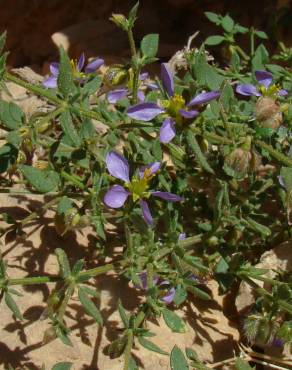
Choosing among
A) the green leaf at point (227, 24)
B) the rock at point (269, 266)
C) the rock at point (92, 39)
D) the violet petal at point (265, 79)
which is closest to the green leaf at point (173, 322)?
the rock at point (269, 266)

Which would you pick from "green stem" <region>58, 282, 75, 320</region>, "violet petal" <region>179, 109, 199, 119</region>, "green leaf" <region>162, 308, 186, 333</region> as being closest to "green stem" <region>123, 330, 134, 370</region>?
"green leaf" <region>162, 308, 186, 333</region>

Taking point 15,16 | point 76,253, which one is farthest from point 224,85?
point 15,16

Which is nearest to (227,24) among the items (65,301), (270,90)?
(270,90)

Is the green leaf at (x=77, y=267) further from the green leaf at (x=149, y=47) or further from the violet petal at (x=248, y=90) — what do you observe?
the violet petal at (x=248, y=90)

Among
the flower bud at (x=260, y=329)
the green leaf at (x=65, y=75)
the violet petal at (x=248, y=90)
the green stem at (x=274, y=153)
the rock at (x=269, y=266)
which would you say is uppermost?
the green leaf at (x=65, y=75)

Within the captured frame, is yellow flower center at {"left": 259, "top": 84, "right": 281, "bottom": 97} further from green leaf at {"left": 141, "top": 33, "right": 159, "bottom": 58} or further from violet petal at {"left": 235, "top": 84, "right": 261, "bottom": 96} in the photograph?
green leaf at {"left": 141, "top": 33, "right": 159, "bottom": 58}

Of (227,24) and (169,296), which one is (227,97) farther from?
(227,24)

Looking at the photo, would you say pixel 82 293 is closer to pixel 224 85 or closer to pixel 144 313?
pixel 144 313
